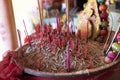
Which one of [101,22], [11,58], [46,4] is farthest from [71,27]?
[46,4]

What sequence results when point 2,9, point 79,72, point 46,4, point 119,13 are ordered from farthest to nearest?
1. point 46,4
2. point 2,9
3. point 119,13
4. point 79,72

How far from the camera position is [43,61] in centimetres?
52

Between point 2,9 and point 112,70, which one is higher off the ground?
point 2,9

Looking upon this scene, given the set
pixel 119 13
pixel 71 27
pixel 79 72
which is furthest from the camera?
pixel 119 13

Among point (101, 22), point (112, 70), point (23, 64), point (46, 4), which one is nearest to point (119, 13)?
point (101, 22)

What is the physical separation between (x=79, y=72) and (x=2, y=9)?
546mm

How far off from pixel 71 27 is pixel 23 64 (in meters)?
0.19

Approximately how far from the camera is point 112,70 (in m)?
0.52

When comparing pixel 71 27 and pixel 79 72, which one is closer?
pixel 79 72

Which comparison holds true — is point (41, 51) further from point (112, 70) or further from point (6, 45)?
point (6, 45)

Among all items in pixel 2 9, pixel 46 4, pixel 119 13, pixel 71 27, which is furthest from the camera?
pixel 46 4

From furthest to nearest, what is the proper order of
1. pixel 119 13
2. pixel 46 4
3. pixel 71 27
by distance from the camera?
pixel 46 4 < pixel 119 13 < pixel 71 27

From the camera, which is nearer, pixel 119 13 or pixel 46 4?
pixel 119 13

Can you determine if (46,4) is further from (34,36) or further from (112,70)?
→ (112,70)
